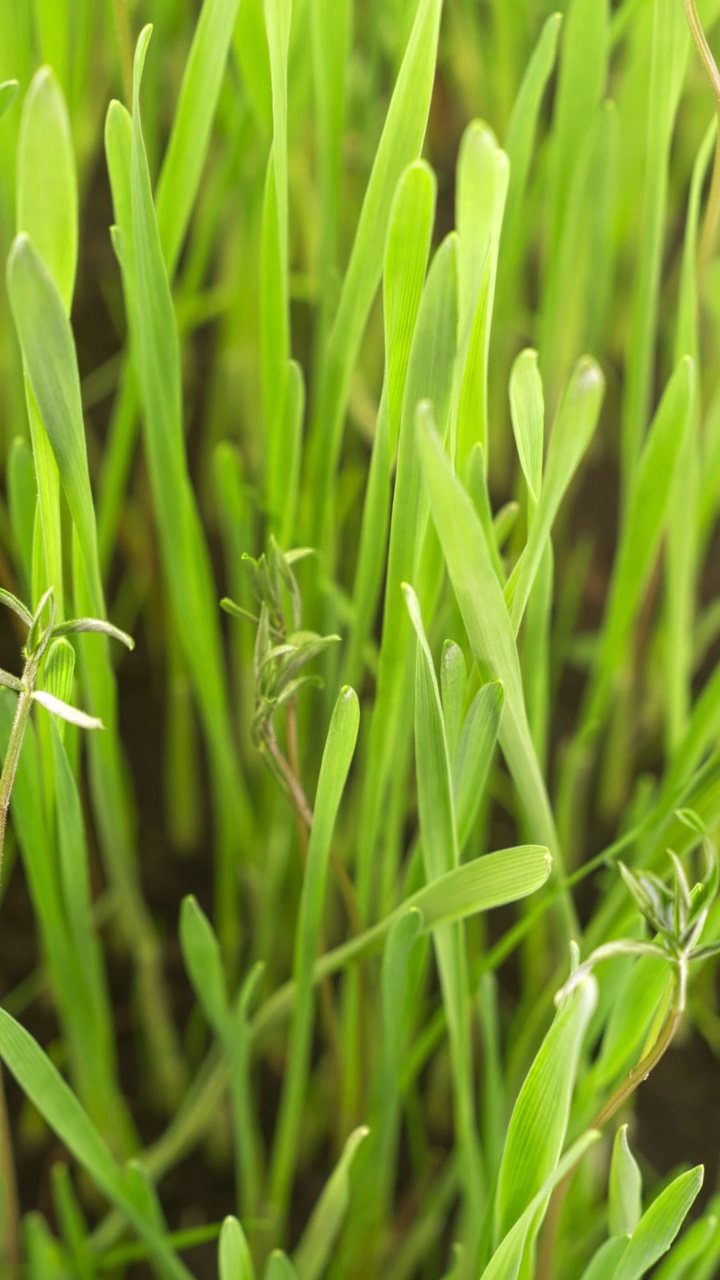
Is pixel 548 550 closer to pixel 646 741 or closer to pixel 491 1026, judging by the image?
pixel 491 1026

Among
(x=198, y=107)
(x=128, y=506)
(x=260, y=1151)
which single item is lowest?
(x=260, y=1151)

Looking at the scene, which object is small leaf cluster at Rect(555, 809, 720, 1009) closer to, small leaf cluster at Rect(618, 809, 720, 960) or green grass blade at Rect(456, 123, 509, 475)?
small leaf cluster at Rect(618, 809, 720, 960)

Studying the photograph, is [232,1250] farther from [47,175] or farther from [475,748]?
[47,175]

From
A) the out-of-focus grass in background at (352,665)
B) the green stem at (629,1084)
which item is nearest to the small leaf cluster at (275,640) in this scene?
the out-of-focus grass in background at (352,665)

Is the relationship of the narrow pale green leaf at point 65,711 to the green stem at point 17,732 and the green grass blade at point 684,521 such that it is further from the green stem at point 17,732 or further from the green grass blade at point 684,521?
the green grass blade at point 684,521

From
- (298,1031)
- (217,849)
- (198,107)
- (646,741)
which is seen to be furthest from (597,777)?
(198,107)

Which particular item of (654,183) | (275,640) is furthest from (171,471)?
(654,183)

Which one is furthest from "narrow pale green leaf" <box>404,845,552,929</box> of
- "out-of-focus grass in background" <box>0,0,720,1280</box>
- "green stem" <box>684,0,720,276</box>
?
"green stem" <box>684,0,720,276</box>

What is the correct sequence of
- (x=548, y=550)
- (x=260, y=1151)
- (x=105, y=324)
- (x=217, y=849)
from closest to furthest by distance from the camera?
(x=548, y=550)
(x=260, y=1151)
(x=217, y=849)
(x=105, y=324)
